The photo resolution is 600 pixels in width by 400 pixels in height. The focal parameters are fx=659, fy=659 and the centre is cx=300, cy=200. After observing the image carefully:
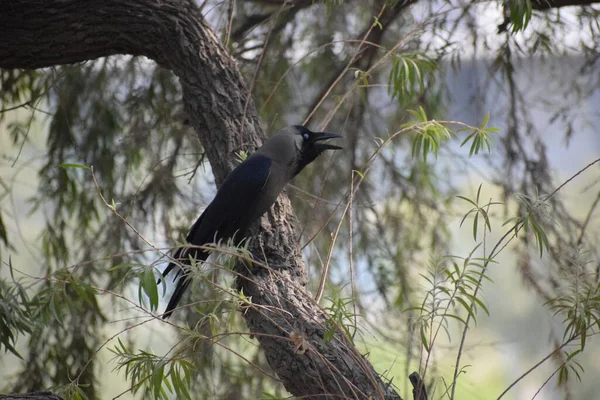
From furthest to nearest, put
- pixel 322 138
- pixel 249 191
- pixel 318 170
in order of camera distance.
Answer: pixel 318 170 < pixel 322 138 < pixel 249 191

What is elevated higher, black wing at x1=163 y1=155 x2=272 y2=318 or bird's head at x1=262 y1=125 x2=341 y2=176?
bird's head at x1=262 y1=125 x2=341 y2=176

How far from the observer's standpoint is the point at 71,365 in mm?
2797

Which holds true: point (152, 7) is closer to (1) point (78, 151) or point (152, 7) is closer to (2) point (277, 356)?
(1) point (78, 151)

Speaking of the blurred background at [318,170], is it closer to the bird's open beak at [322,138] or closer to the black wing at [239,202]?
the bird's open beak at [322,138]

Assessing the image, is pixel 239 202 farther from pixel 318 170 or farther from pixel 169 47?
pixel 318 170

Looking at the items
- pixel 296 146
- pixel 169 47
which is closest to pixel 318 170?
pixel 296 146

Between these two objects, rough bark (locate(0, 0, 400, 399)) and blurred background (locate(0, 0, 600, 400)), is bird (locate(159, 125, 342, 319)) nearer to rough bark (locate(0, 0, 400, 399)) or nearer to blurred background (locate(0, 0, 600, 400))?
rough bark (locate(0, 0, 400, 399))

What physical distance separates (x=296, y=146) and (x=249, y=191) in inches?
12.5

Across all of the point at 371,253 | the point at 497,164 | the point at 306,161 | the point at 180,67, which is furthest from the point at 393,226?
the point at 180,67

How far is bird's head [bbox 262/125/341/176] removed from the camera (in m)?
2.31

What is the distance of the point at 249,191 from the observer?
7.04ft

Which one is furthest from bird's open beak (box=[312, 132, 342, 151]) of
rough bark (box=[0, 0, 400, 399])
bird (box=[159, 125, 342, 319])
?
rough bark (box=[0, 0, 400, 399])

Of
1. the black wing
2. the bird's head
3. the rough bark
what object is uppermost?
the rough bark

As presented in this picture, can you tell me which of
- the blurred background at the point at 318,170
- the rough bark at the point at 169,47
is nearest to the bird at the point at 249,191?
the rough bark at the point at 169,47
